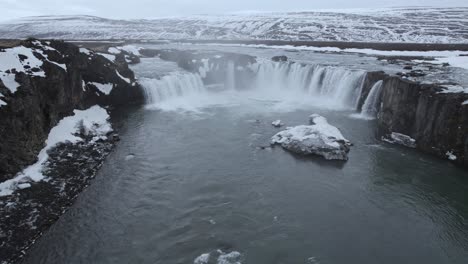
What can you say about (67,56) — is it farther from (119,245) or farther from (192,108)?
(119,245)

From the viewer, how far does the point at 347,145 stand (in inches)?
885

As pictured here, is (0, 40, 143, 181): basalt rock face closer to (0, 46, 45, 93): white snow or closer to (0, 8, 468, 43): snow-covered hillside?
(0, 46, 45, 93): white snow

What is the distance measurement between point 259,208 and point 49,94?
56.2 feet

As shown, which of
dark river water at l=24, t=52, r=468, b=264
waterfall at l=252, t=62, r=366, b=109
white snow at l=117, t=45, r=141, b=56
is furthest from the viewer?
white snow at l=117, t=45, r=141, b=56

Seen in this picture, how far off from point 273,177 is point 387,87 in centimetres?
1423

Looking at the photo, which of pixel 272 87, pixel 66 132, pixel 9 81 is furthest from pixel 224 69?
pixel 9 81

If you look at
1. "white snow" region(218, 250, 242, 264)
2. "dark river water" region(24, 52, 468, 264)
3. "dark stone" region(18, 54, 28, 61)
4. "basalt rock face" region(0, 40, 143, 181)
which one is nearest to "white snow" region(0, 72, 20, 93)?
"basalt rock face" region(0, 40, 143, 181)

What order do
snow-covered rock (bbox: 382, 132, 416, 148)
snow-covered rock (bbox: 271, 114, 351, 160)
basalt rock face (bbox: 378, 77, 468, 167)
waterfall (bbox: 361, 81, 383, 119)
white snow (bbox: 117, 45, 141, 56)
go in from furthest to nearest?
white snow (bbox: 117, 45, 141, 56) < waterfall (bbox: 361, 81, 383, 119) < snow-covered rock (bbox: 382, 132, 416, 148) < snow-covered rock (bbox: 271, 114, 351, 160) < basalt rock face (bbox: 378, 77, 468, 167)

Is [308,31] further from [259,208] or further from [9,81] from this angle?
[259,208]

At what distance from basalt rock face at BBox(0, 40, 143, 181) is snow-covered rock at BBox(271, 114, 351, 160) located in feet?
47.7

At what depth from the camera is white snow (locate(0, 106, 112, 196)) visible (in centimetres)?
1681

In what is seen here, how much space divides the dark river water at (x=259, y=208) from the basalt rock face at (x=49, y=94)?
427 centimetres

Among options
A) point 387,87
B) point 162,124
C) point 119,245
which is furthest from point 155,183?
point 387,87

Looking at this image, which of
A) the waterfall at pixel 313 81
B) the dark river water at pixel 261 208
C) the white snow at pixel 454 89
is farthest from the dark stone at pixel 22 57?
the white snow at pixel 454 89
